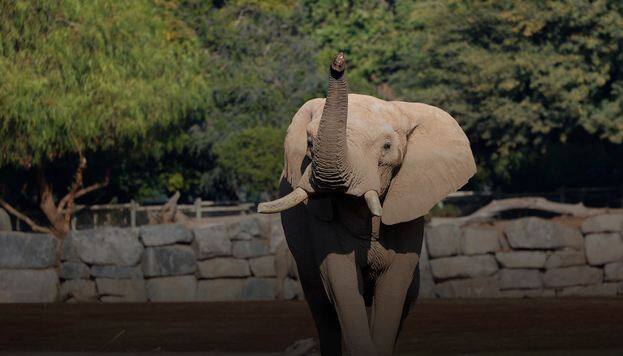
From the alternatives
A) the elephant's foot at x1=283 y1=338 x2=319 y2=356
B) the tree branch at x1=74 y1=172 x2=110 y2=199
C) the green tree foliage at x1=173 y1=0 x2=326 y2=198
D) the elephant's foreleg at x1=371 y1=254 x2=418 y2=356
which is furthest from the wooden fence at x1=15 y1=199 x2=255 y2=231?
the elephant's foreleg at x1=371 y1=254 x2=418 y2=356

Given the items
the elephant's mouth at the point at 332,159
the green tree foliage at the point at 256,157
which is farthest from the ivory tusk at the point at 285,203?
the green tree foliage at the point at 256,157

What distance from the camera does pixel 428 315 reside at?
2288 centimetres

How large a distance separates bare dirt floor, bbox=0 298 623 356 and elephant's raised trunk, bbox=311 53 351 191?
7.13 m

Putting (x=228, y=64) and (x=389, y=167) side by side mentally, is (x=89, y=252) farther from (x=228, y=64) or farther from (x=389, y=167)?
(x=228, y=64)

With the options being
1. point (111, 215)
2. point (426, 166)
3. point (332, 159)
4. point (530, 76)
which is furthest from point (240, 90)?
point (332, 159)

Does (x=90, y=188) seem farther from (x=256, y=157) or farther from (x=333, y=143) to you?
(x=333, y=143)

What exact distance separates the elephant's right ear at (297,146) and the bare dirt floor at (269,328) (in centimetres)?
638

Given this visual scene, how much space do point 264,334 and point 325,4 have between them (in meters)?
55.0

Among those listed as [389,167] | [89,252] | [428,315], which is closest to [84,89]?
[89,252]

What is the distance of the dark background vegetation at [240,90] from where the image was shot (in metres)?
40.4

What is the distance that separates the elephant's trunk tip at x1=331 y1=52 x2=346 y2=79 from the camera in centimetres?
962

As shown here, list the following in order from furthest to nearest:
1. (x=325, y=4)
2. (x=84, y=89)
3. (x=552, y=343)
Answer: (x=325, y=4) → (x=84, y=89) → (x=552, y=343)

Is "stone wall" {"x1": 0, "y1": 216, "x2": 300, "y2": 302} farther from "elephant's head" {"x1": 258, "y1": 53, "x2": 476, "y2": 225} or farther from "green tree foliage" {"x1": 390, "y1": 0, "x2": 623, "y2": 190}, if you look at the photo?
"green tree foliage" {"x1": 390, "y1": 0, "x2": 623, "y2": 190}

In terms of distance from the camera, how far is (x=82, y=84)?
1615 inches
